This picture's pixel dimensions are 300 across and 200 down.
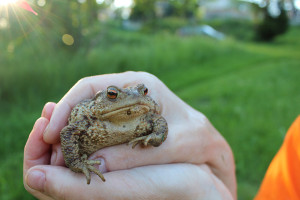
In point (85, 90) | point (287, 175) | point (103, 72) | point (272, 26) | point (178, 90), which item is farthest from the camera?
point (272, 26)

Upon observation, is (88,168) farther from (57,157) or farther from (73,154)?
(57,157)

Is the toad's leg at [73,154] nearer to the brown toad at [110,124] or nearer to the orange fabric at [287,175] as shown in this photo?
the brown toad at [110,124]

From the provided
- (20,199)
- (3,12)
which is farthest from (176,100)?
(3,12)

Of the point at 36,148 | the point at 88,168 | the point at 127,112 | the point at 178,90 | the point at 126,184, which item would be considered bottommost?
the point at 178,90

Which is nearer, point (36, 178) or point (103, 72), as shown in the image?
point (36, 178)

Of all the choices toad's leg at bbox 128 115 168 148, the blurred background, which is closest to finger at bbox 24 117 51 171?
toad's leg at bbox 128 115 168 148

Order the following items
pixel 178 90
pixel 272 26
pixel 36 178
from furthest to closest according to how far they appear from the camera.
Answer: pixel 272 26 < pixel 178 90 < pixel 36 178

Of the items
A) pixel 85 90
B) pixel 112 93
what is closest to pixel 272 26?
pixel 85 90

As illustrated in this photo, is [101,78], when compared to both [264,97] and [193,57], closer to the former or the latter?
[264,97]
